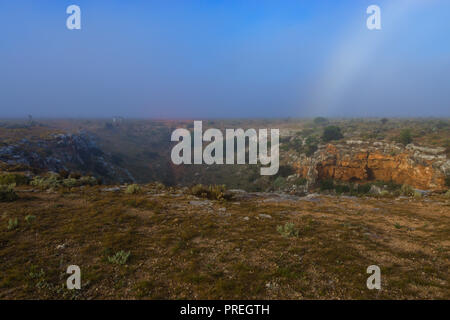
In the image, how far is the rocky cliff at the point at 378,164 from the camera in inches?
896

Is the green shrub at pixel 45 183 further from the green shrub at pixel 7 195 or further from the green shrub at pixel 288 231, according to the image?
the green shrub at pixel 288 231

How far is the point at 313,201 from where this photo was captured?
1331 cm

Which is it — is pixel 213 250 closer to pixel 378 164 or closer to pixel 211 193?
pixel 211 193

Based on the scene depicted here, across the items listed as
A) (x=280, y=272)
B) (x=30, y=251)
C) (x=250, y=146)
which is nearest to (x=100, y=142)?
(x=250, y=146)

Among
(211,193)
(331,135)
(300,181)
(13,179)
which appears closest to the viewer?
(13,179)

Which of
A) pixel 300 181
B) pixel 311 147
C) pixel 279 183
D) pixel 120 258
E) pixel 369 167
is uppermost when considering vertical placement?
pixel 311 147

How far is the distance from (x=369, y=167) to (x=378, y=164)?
114 cm

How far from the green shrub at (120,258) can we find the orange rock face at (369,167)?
94.4 feet

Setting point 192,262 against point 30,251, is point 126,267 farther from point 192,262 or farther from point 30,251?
point 30,251

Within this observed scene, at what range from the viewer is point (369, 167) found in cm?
2848

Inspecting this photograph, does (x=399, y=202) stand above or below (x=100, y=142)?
below

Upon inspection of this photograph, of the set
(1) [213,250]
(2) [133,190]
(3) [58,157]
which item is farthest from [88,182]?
(3) [58,157]

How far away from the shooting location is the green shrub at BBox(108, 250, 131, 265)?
18.3 feet

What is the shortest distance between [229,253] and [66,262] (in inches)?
180
